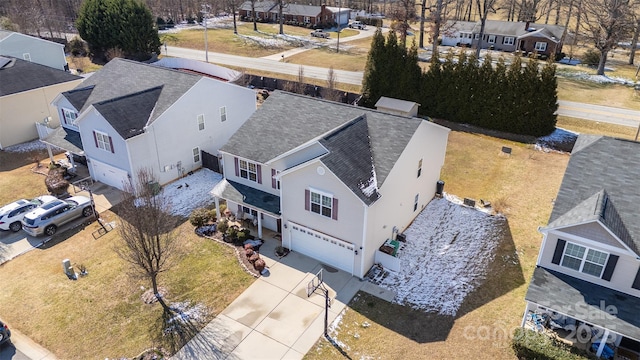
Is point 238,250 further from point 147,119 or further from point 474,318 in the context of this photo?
point 474,318

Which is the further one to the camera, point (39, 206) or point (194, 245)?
point (39, 206)

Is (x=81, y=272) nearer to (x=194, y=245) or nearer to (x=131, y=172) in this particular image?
(x=194, y=245)

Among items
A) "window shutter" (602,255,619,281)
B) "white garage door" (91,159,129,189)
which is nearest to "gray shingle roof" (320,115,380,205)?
"window shutter" (602,255,619,281)

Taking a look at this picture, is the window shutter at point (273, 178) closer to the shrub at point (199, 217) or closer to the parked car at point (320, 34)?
the shrub at point (199, 217)

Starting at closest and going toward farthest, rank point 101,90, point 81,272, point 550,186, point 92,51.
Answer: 1. point 81,272
2. point 550,186
3. point 101,90
4. point 92,51

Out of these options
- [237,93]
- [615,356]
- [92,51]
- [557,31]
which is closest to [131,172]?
[237,93]

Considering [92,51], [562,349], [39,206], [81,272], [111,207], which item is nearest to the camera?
[562,349]

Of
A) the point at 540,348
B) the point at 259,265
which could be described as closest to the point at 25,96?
the point at 259,265

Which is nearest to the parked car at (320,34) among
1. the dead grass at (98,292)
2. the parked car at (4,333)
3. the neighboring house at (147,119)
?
the neighboring house at (147,119)
